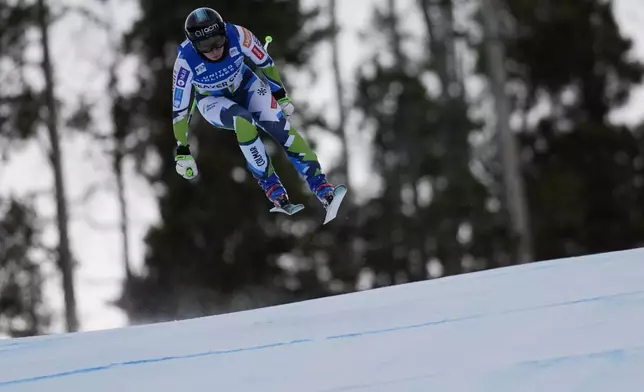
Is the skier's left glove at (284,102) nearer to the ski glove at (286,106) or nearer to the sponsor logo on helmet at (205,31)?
the ski glove at (286,106)

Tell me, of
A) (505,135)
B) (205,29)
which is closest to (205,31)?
(205,29)

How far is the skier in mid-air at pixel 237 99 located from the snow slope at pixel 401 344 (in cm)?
226

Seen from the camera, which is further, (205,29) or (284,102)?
(284,102)

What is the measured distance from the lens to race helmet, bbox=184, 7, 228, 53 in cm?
Result: 703

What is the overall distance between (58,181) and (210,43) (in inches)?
417

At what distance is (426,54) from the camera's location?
918 inches

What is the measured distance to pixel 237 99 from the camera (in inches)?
311

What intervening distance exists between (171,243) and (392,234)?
5171 mm

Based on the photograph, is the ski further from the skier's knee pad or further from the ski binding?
the skier's knee pad

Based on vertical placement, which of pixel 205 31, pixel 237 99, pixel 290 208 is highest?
pixel 205 31

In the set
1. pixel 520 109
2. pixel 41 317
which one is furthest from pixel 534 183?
pixel 41 317

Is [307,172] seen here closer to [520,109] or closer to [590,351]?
[590,351]

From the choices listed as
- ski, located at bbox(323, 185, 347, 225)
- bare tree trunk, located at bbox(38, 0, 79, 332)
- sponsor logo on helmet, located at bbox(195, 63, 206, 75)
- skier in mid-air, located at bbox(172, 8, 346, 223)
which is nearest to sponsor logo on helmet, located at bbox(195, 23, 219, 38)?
skier in mid-air, located at bbox(172, 8, 346, 223)

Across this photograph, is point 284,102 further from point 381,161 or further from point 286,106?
point 381,161
